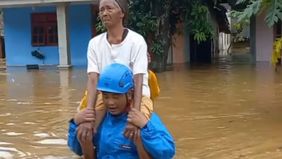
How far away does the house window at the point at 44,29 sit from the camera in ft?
73.0

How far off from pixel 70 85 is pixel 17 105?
3.55 m

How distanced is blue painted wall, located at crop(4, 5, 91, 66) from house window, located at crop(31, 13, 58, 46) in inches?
6.9

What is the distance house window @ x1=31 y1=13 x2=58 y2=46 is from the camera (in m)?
22.3

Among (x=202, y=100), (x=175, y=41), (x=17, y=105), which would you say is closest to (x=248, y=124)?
(x=202, y=100)

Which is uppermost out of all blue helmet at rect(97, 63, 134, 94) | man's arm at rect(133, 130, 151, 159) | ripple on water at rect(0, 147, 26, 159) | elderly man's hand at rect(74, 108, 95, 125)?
blue helmet at rect(97, 63, 134, 94)

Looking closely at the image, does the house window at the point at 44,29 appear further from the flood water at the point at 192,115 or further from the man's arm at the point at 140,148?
the man's arm at the point at 140,148

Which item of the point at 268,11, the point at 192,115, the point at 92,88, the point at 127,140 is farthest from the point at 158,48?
the point at 127,140

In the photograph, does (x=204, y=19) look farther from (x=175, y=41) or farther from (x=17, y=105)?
(x=17, y=105)

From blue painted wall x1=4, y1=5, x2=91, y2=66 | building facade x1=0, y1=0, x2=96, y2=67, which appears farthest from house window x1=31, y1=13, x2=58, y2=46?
blue painted wall x1=4, y1=5, x2=91, y2=66

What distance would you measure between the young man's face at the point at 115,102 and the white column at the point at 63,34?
17.2m

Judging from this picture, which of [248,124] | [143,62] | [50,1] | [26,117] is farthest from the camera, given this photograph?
[50,1]

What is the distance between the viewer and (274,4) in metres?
6.38

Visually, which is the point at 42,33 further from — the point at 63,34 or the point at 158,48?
the point at 158,48

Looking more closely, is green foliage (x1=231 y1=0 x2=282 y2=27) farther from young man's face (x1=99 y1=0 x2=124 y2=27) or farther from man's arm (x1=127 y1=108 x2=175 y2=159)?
man's arm (x1=127 y1=108 x2=175 y2=159)
